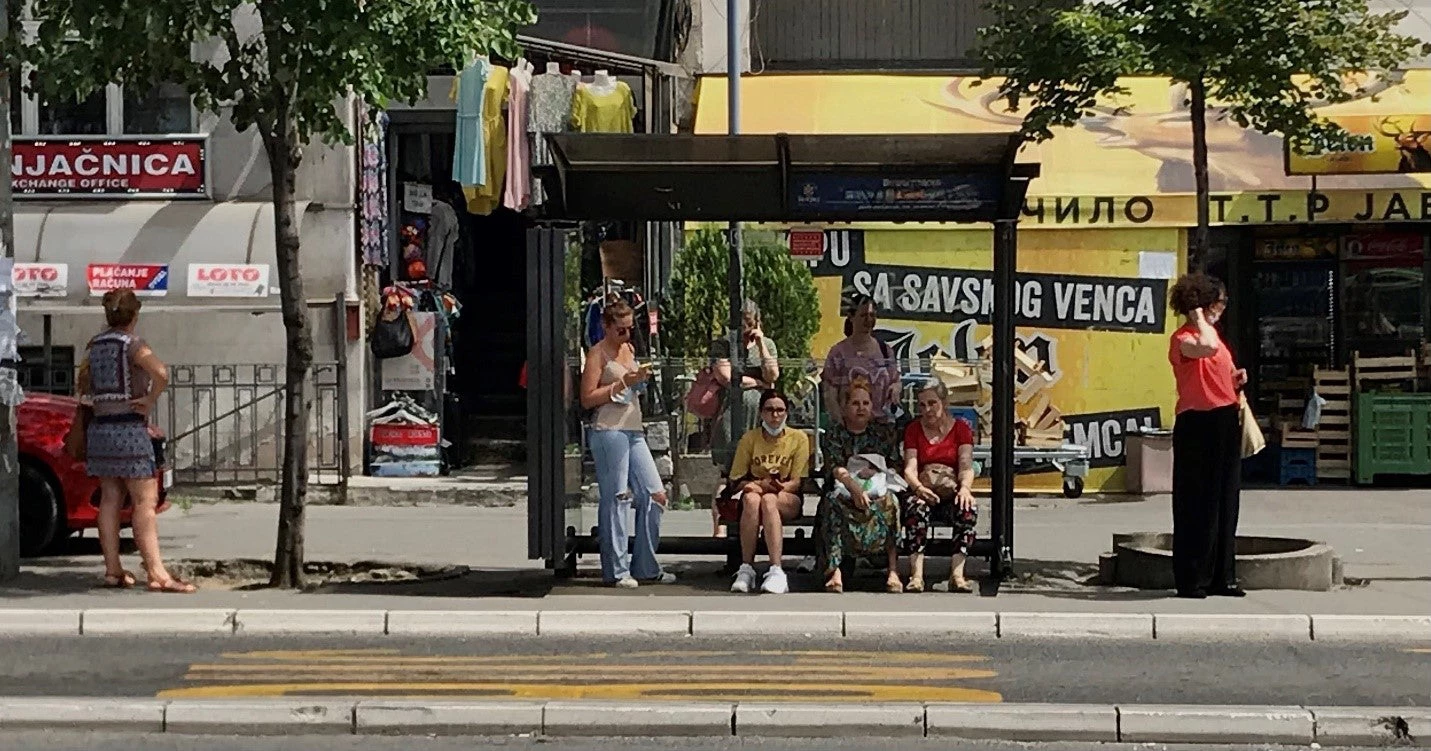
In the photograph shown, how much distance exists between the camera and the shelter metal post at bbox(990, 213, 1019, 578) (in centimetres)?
1150

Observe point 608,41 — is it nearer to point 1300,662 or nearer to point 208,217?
point 208,217

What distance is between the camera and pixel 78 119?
17516mm

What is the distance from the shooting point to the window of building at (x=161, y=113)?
17484 millimetres

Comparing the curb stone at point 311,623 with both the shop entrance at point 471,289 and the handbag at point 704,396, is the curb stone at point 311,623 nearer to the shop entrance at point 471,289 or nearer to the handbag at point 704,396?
the handbag at point 704,396

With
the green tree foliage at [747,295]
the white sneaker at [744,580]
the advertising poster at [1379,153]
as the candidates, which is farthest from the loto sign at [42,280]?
the advertising poster at [1379,153]

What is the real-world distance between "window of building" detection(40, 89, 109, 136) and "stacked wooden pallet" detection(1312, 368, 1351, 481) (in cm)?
1084

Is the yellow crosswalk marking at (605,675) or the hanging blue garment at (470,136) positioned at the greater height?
the hanging blue garment at (470,136)

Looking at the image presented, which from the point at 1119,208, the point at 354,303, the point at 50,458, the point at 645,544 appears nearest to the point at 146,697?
the point at 645,544

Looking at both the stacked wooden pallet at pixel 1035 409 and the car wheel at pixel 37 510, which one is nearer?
the car wheel at pixel 37 510

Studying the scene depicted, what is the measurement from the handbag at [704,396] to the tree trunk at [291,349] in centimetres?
233

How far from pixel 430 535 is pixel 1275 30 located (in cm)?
679

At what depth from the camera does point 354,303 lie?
17000mm

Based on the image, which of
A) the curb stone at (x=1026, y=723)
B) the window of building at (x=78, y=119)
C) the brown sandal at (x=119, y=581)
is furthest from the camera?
the window of building at (x=78, y=119)

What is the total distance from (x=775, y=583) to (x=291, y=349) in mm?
3114
